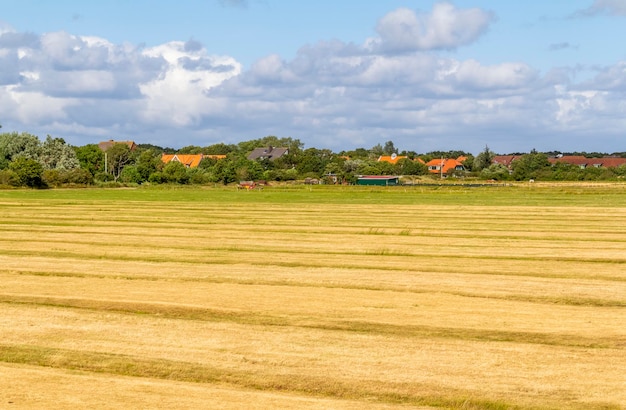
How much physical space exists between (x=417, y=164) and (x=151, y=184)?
72200 mm

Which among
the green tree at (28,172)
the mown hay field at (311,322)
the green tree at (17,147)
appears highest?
the green tree at (17,147)

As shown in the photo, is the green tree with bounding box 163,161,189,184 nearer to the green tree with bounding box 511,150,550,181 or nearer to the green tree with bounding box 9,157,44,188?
the green tree with bounding box 9,157,44,188

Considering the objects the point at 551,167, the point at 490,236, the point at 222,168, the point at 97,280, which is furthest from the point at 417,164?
the point at 97,280

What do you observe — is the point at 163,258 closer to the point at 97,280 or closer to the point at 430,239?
the point at 97,280

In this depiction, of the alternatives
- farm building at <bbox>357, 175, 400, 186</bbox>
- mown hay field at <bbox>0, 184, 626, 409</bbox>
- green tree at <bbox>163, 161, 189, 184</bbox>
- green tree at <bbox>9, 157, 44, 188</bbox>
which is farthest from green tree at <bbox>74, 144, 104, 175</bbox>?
mown hay field at <bbox>0, 184, 626, 409</bbox>

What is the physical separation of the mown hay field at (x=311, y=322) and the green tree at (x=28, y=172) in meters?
76.5

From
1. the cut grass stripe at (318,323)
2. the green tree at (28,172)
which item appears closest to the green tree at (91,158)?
the green tree at (28,172)

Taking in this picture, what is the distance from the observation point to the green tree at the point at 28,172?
109 m

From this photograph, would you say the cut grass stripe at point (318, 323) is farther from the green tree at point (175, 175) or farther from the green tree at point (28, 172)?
the green tree at point (175, 175)

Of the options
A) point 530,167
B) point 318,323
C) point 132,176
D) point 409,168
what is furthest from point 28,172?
point 318,323

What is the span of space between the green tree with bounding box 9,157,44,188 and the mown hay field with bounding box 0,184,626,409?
251ft

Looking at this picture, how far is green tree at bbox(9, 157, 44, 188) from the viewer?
109m

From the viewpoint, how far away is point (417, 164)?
18650 cm

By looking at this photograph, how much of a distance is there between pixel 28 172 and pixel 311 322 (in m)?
99.0
